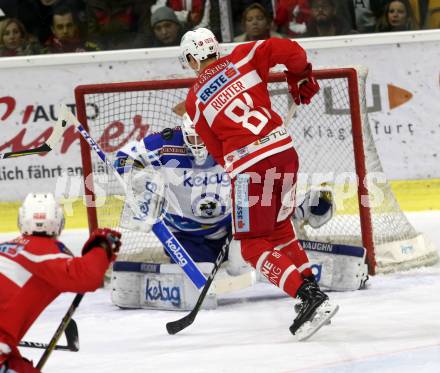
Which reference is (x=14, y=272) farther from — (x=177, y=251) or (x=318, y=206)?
(x=318, y=206)

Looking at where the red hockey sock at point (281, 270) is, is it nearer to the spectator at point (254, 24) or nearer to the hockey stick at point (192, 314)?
the hockey stick at point (192, 314)

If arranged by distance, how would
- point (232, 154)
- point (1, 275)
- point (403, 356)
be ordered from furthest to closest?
point (232, 154)
point (403, 356)
point (1, 275)

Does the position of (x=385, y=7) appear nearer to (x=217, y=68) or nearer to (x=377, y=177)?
(x=377, y=177)

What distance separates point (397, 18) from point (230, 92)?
2.95 m

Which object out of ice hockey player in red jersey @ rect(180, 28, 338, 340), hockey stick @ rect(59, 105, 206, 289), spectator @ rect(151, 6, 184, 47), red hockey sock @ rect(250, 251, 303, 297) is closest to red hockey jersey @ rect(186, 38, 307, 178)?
ice hockey player in red jersey @ rect(180, 28, 338, 340)

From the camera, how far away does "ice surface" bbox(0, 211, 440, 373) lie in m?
3.34

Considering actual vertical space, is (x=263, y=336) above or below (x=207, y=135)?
below

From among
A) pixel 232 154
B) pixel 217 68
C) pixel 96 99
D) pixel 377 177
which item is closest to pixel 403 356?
pixel 232 154

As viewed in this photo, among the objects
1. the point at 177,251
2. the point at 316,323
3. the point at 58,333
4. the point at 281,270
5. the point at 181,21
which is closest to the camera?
the point at 58,333

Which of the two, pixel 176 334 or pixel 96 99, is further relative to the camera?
pixel 96 99

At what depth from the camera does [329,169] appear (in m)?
5.60

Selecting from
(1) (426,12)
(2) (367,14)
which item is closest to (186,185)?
(2) (367,14)

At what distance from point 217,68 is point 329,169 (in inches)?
72.1

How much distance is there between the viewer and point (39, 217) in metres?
2.89
